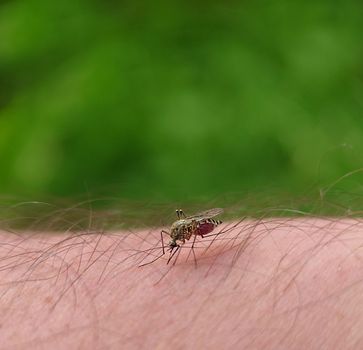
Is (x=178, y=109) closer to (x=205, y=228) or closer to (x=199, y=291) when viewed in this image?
(x=205, y=228)

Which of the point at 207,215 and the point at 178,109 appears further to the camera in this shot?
the point at 178,109

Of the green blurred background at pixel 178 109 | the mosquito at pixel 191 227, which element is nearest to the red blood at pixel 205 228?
the mosquito at pixel 191 227

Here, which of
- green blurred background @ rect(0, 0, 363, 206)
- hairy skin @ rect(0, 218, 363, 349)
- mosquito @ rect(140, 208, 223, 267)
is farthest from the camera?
green blurred background @ rect(0, 0, 363, 206)

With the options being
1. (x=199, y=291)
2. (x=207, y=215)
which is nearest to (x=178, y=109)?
(x=207, y=215)

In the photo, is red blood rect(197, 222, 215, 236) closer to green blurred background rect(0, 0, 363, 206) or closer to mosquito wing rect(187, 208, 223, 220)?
mosquito wing rect(187, 208, 223, 220)

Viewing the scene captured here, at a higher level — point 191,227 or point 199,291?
point 191,227

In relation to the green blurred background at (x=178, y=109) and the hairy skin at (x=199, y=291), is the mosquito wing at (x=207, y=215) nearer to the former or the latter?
the hairy skin at (x=199, y=291)

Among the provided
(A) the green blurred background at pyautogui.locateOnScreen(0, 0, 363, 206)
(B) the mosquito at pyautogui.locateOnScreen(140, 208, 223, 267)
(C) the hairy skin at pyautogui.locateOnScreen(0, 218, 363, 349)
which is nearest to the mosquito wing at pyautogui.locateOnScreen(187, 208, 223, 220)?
(B) the mosquito at pyautogui.locateOnScreen(140, 208, 223, 267)

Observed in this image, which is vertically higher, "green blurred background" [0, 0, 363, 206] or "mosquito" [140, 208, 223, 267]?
"green blurred background" [0, 0, 363, 206]
